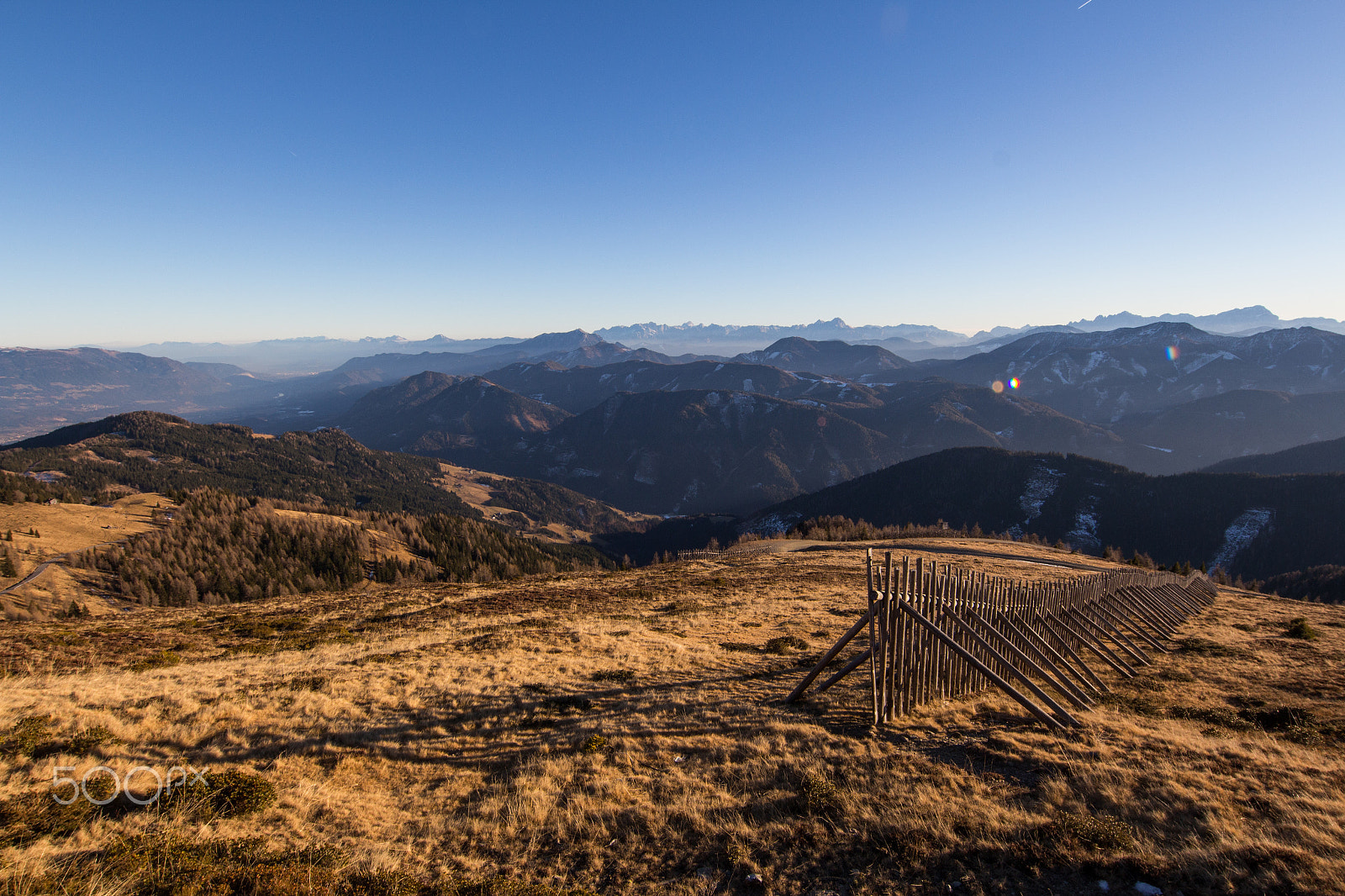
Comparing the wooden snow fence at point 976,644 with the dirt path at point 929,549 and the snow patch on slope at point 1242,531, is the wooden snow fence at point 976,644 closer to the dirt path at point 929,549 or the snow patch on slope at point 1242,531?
the dirt path at point 929,549

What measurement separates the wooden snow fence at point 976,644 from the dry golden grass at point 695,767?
0.70 metres

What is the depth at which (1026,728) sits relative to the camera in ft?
41.5

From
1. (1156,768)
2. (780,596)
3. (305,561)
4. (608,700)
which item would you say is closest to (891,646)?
(1156,768)

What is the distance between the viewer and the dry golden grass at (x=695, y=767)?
7.86 m

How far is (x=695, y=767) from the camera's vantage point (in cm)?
1150

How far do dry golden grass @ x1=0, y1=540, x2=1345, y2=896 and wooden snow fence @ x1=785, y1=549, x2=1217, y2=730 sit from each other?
70cm

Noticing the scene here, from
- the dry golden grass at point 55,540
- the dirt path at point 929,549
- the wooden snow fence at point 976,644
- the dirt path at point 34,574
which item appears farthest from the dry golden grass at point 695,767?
the dirt path at point 34,574

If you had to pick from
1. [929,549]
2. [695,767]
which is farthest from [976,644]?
[929,549]

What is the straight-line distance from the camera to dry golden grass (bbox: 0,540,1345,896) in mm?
7859

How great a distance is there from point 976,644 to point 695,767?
907 cm

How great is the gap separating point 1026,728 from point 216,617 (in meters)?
45.5

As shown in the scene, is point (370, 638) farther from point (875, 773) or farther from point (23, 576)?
point (23, 576)

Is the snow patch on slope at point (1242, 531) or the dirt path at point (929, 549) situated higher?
the dirt path at point (929, 549)

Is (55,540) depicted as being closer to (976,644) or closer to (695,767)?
(695,767)
